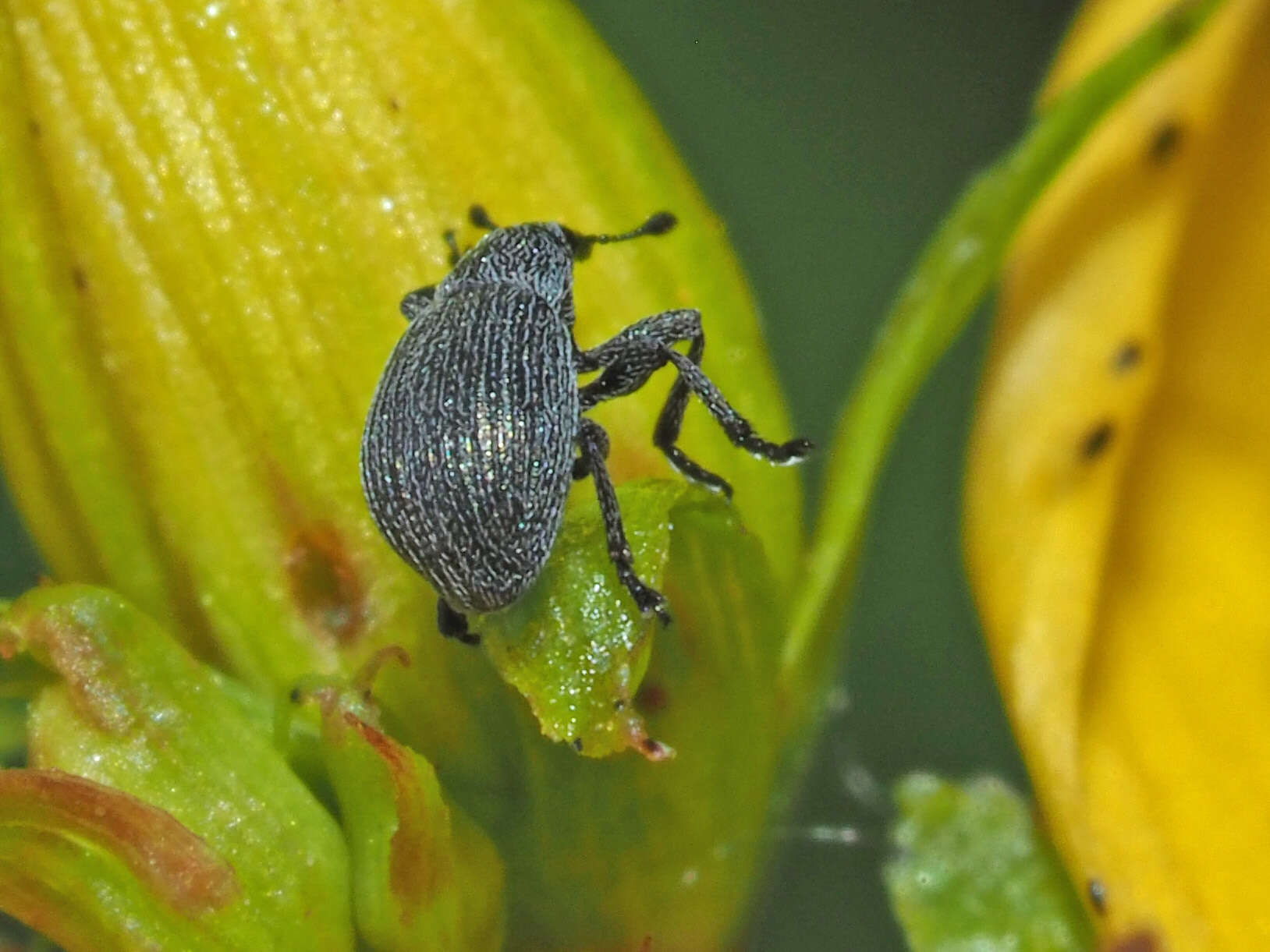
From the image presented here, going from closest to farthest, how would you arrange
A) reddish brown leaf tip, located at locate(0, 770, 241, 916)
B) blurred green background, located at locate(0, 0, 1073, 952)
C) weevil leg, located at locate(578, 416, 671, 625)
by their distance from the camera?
1. reddish brown leaf tip, located at locate(0, 770, 241, 916)
2. weevil leg, located at locate(578, 416, 671, 625)
3. blurred green background, located at locate(0, 0, 1073, 952)

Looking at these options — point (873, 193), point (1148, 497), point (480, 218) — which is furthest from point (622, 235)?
point (873, 193)

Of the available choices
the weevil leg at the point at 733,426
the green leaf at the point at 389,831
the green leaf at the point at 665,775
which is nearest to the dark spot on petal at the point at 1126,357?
the weevil leg at the point at 733,426

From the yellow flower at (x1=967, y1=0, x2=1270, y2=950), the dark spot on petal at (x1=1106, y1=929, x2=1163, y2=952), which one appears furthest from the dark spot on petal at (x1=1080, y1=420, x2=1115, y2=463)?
the dark spot on petal at (x1=1106, y1=929, x2=1163, y2=952)

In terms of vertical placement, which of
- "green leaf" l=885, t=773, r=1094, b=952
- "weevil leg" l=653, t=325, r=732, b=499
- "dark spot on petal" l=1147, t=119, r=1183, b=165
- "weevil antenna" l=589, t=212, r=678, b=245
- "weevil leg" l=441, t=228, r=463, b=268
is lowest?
"green leaf" l=885, t=773, r=1094, b=952

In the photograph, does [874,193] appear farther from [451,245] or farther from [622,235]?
[451,245]

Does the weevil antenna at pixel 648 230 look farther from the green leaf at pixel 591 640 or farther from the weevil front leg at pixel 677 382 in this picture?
the green leaf at pixel 591 640

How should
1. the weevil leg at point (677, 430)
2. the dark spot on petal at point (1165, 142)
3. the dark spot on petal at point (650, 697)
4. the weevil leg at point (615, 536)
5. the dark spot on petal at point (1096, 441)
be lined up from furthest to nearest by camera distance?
1. the dark spot on petal at point (1165, 142)
2. the dark spot on petal at point (1096, 441)
3. the weevil leg at point (677, 430)
4. the dark spot on petal at point (650, 697)
5. the weevil leg at point (615, 536)

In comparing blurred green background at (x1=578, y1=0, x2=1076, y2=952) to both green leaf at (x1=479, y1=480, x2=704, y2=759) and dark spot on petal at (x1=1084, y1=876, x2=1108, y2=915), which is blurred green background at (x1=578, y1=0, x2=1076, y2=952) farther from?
green leaf at (x1=479, y1=480, x2=704, y2=759)
